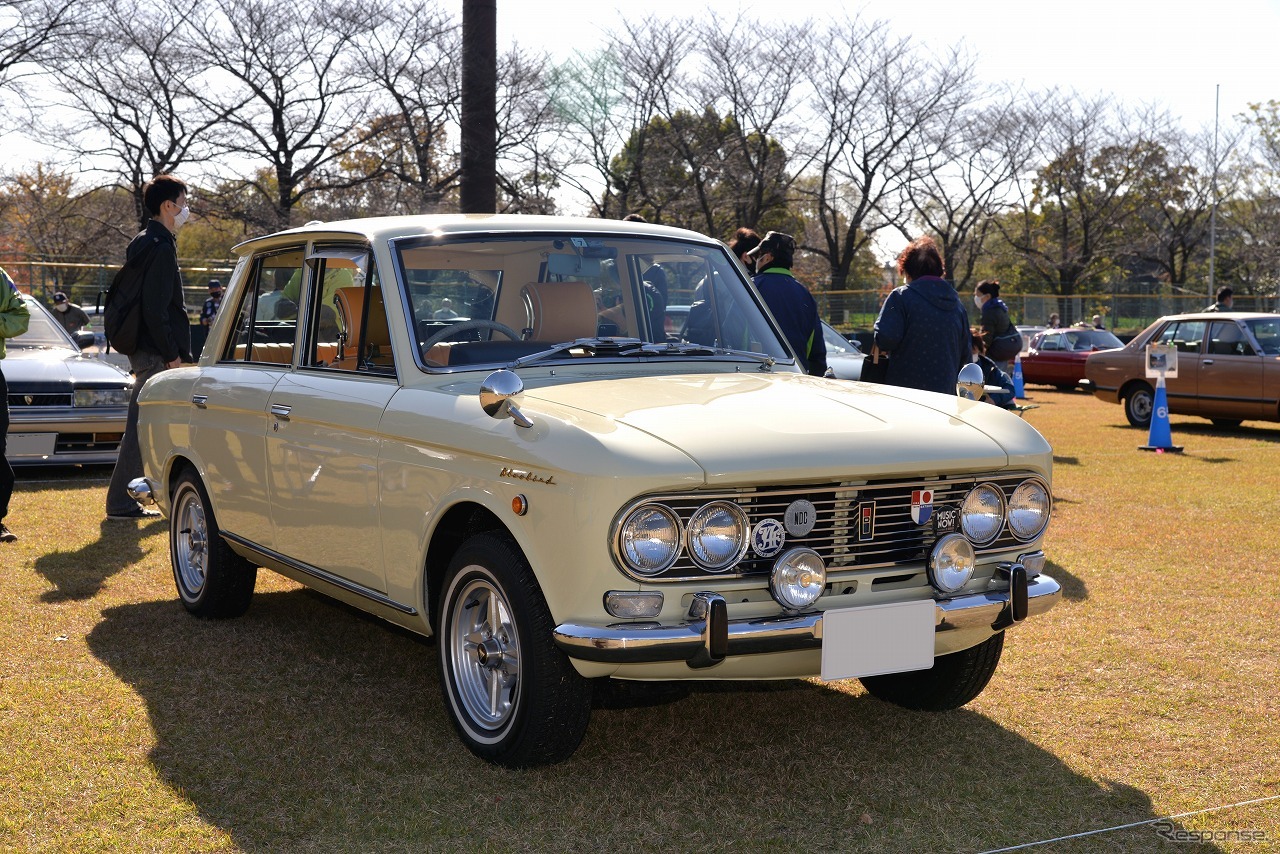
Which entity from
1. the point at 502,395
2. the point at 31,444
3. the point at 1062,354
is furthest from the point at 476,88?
the point at 1062,354

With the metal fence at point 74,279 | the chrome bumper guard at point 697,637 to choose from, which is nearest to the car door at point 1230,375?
the chrome bumper guard at point 697,637

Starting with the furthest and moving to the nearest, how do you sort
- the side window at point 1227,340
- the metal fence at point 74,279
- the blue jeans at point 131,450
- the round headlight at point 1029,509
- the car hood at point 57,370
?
the metal fence at point 74,279, the side window at point 1227,340, the car hood at point 57,370, the blue jeans at point 131,450, the round headlight at point 1029,509

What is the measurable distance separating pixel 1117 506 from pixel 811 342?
12.4ft

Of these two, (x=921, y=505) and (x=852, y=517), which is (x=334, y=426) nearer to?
(x=852, y=517)

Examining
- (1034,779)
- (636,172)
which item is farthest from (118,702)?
(636,172)

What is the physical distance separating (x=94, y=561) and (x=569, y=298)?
4.04 metres

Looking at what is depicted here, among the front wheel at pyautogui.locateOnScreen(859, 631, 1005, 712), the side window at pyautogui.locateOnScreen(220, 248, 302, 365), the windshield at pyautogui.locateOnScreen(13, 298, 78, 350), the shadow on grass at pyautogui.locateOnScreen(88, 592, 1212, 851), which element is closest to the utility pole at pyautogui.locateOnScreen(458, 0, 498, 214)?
the windshield at pyautogui.locateOnScreen(13, 298, 78, 350)

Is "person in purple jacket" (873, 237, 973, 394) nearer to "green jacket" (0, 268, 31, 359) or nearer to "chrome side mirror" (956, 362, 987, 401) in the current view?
"chrome side mirror" (956, 362, 987, 401)

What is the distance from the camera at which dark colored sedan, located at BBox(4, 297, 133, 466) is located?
1014 cm

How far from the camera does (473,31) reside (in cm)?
1162

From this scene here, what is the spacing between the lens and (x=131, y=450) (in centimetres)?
838

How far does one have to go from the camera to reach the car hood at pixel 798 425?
3.50 metres

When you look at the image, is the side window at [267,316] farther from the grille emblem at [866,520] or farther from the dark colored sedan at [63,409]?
the dark colored sedan at [63,409]

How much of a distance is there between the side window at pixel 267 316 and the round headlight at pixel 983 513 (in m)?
2.92
